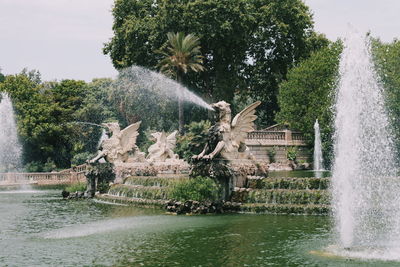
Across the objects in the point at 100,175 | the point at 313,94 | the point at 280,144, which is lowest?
the point at 100,175

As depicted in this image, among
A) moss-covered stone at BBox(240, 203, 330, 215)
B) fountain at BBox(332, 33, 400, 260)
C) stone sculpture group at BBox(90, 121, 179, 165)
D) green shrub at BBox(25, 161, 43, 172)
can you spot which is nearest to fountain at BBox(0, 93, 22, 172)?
green shrub at BBox(25, 161, 43, 172)

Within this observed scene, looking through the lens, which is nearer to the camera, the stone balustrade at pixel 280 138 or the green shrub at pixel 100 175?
the green shrub at pixel 100 175

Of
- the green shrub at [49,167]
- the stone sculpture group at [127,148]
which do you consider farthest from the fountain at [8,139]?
the stone sculpture group at [127,148]

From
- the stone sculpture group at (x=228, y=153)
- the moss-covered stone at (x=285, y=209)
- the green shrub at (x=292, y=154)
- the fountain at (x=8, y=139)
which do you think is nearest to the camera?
the moss-covered stone at (x=285, y=209)

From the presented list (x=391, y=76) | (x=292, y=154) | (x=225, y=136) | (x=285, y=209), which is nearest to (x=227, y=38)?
(x=292, y=154)

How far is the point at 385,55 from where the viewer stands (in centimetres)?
4372

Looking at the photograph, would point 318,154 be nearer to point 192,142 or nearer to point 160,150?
point 192,142

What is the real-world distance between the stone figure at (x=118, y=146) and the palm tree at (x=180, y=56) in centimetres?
1713

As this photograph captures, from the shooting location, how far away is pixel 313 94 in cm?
Answer: 4841

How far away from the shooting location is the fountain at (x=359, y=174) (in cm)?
1443

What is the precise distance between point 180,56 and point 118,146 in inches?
736

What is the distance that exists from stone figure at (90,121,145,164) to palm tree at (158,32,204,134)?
17.1 m

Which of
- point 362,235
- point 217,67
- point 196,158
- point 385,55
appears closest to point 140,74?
point 217,67

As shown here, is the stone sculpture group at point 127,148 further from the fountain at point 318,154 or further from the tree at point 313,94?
the fountain at point 318,154
